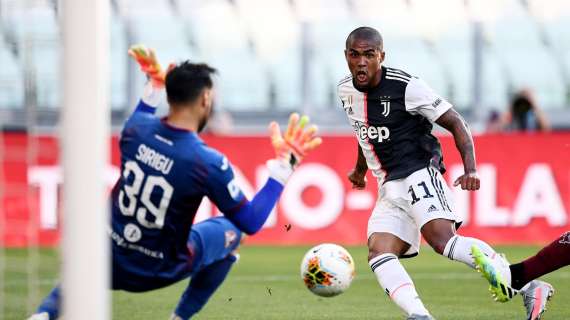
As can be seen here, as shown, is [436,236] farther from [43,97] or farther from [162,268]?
[43,97]

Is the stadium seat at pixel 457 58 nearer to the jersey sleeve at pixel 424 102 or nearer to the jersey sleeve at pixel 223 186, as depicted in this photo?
the jersey sleeve at pixel 424 102

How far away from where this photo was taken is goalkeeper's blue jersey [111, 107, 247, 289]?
18.6 feet

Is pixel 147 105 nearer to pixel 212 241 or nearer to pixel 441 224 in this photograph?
pixel 212 241

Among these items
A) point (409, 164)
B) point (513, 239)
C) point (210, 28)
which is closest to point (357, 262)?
point (513, 239)

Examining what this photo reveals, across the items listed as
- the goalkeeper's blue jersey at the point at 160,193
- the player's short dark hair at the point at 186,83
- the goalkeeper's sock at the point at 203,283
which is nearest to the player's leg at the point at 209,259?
the goalkeeper's sock at the point at 203,283

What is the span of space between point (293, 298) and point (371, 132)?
2.10 meters

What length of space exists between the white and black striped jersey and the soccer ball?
1.86ft

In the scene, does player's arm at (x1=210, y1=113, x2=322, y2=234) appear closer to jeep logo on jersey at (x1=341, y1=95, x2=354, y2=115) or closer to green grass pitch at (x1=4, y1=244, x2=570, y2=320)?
green grass pitch at (x1=4, y1=244, x2=570, y2=320)

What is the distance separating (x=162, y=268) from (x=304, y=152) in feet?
3.08

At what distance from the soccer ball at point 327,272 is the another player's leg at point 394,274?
8.6 inches

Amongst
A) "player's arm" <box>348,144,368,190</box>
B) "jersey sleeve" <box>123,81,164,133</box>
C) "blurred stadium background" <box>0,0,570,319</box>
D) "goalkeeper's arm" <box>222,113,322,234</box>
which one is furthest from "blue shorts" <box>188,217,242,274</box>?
"blurred stadium background" <box>0,0,570,319</box>

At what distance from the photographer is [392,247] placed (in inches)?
271

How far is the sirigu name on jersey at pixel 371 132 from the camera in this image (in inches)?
277

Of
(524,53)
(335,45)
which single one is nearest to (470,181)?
(335,45)
